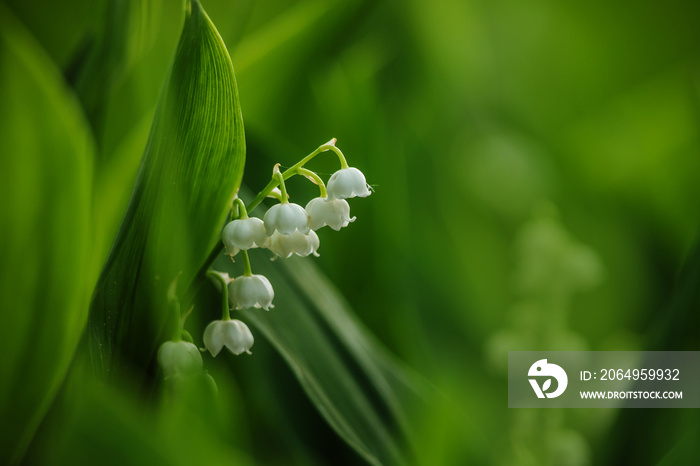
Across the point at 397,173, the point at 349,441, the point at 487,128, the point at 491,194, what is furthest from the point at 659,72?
the point at 349,441

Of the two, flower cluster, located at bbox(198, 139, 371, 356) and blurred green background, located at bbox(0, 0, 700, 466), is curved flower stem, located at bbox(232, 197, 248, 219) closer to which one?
flower cluster, located at bbox(198, 139, 371, 356)

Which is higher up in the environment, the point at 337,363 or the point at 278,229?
the point at 278,229

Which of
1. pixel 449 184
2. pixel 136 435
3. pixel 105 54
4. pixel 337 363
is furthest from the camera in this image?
pixel 449 184

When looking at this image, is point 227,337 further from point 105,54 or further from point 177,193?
point 105,54

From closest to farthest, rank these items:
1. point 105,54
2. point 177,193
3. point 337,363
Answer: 1. point 177,193
2. point 337,363
3. point 105,54

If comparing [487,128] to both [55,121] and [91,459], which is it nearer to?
[55,121]

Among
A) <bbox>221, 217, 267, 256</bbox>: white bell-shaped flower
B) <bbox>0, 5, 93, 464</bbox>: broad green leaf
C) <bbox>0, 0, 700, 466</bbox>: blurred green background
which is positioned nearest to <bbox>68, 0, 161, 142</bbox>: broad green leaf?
<bbox>0, 0, 700, 466</bbox>: blurred green background

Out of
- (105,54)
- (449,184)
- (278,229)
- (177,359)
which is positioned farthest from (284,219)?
(449,184)
